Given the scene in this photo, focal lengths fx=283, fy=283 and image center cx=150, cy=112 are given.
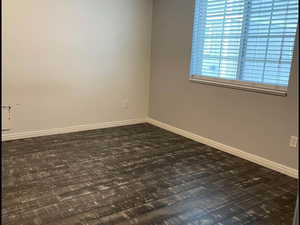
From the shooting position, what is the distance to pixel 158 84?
15.0 feet

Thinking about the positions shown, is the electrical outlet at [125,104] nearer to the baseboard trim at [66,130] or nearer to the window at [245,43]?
the baseboard trim at [66,130]

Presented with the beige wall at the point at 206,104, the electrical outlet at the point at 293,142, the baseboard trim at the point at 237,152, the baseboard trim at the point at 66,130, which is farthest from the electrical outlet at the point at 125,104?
the electrical outlet at the point at 293,142

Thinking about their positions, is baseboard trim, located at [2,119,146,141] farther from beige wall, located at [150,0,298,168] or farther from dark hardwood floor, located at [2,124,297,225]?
beige wall, located at [150,0,298,168]

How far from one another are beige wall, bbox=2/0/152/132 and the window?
105cm

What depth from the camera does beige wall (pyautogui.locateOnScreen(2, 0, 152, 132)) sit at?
3.52 meters

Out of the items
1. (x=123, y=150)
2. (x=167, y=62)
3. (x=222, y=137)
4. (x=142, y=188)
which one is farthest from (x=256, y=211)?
(x=167, y=62)

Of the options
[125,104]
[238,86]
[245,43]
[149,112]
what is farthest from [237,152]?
[125,104]

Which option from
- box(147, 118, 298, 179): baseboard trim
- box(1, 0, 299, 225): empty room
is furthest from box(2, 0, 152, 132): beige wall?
box(147, 118, 298, 179): baseboard trim

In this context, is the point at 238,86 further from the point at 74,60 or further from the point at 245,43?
the point at 74,60

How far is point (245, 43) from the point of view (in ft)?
10.9

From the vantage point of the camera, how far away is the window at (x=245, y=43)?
9.70 feet

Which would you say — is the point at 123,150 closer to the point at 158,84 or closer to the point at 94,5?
the point at 158,84

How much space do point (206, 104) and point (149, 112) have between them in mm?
1272

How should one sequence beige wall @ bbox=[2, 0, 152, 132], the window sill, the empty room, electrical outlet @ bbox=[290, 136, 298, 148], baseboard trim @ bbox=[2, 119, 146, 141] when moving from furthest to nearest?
baseboard trim @ bbox=[2, 119, 146, 141], beige wall @ bbox=[2, 0, 152, 132], the window sill, electrical outlet @ bbox=[290, 136, 298, 148], the empty room
